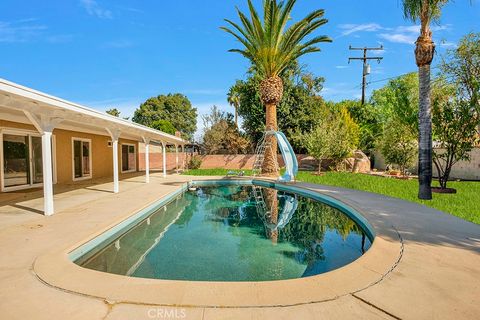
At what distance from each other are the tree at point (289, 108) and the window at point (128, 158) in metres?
10.6

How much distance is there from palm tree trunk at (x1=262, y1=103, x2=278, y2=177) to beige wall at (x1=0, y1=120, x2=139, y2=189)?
33.5 feet

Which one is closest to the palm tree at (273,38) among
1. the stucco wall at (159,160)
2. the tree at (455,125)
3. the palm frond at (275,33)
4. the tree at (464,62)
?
the palm frond at (275,33)

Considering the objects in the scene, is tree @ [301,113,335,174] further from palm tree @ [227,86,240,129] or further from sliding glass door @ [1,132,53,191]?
palm tree @ [227,86,240,129]

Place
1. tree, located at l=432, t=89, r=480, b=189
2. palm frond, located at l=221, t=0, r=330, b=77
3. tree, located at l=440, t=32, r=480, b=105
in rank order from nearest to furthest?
1. tree, located at l=432, t=89, r=480, b=189
2. tree, located at l=440, t=32, r=480, b=105
3. palm frond, located at l=221, t=0, r=330, b=77

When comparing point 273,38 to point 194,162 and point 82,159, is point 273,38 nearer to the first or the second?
point 82,159

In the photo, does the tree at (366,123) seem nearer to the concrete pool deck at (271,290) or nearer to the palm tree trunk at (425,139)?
the palm tree trunk at (425,139)

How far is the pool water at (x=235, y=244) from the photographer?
15.5 feet

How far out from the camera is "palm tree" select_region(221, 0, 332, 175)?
579 inches

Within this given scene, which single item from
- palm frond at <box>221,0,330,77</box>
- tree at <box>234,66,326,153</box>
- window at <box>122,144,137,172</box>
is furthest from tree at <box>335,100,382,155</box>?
window at <box>122,144,137,172</box>

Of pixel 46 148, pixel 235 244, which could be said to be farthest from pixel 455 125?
pixel 46 148

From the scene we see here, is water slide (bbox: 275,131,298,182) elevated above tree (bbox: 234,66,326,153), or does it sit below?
below

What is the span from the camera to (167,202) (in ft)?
34.6

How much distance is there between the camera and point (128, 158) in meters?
22.5

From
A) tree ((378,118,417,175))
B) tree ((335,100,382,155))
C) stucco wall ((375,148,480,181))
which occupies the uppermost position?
tree ((335,100,382,155))
